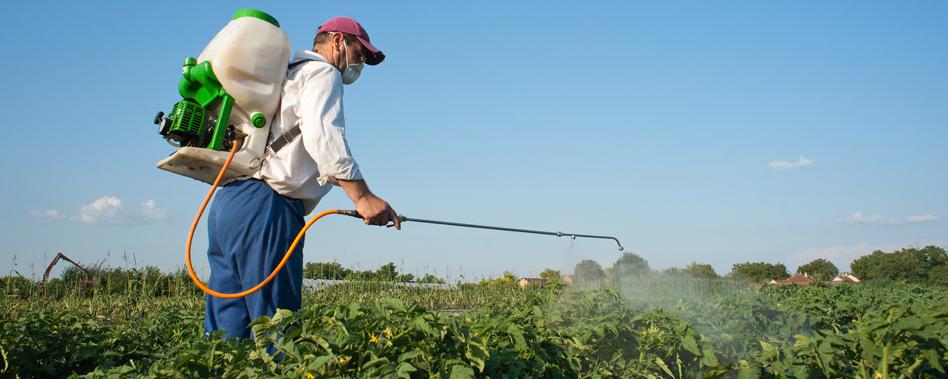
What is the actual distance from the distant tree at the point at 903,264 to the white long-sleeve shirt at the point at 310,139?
14.6m

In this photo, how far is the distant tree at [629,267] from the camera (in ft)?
15.4

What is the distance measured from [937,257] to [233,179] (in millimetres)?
17823

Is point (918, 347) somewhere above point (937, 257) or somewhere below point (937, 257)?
below

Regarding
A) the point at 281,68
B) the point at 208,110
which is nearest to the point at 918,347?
the point at 281,68

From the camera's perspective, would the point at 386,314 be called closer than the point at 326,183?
Yes

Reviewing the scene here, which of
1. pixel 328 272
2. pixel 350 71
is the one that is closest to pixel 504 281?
pixel 328 272

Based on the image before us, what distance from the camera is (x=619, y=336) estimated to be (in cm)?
315

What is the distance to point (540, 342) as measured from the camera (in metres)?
2.69

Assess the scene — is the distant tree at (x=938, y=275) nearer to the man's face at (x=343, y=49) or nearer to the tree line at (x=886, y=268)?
the tree line at (x=886, y=268)

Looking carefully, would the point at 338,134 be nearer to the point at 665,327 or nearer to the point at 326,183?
the point at 326,183

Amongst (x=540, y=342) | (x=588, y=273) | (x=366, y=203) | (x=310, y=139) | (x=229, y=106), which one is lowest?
(x=540, y=342)

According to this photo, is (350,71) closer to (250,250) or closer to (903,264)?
(250,250)

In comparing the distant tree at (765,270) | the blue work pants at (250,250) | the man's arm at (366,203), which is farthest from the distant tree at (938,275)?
the blue work pants at (250,250)

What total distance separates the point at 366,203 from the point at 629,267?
2.45 meters
